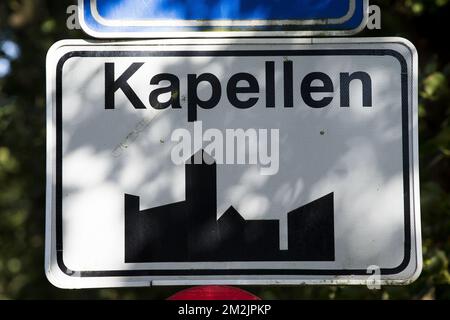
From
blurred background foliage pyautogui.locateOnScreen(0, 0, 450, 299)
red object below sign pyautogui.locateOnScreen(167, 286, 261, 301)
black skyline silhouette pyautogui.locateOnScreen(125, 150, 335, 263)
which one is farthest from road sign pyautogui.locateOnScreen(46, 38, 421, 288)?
blurred background foliage pyautogui.locateOnScreen(0, 0, 450, 299)

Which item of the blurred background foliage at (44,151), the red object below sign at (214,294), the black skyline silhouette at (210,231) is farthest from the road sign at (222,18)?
the blurred background foliage at (44,151)

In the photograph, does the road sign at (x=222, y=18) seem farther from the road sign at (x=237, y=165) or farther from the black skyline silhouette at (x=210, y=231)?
the black skyline silhouette at (x=210, y=231)

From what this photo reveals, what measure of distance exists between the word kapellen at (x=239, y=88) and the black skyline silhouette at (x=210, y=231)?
15 cm

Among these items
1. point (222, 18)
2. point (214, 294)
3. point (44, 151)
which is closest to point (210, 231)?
point (214, 294)

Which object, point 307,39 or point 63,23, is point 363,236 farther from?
point 63,23

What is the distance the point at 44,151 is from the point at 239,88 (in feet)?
15.4

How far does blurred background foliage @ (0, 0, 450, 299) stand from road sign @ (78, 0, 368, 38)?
6.01 ft

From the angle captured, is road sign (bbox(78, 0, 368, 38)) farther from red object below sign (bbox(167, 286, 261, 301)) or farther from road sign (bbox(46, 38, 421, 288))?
red object below sign (bbox(167, 286, 261, 301))

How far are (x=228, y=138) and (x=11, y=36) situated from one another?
4927mm

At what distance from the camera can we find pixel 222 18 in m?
1.99

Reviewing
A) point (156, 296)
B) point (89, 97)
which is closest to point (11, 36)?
point (156, 296)

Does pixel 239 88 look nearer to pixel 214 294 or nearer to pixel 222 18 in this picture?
pixel 222 18

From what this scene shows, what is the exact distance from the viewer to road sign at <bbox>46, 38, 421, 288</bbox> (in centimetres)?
193

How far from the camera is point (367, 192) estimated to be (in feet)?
6.36
